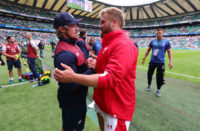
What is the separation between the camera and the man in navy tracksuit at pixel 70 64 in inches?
47.3

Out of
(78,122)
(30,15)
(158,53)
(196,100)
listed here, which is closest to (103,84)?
(78,122)

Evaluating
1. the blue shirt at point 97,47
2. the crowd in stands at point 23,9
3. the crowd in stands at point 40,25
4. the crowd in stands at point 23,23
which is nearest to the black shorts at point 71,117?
the blue shirt at point 97,47

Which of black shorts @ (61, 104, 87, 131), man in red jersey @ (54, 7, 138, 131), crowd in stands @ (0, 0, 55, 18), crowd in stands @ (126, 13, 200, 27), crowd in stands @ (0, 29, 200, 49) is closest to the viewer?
man in red jersey @ (54, 7, 138, 131)

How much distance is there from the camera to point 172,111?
313cm

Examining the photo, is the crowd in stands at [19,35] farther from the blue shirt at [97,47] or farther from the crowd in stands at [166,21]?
the crowd in stands at [166,21]

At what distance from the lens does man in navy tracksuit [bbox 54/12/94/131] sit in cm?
120

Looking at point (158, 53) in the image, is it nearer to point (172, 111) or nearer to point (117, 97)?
point (172, 111)

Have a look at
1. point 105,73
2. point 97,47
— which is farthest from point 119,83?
point 97,47

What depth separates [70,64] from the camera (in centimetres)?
Result: 120

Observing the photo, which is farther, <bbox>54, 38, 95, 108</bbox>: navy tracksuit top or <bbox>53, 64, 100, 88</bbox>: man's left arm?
<bbox>54, 38, 95, 108</bbox>: navy tracksuit top

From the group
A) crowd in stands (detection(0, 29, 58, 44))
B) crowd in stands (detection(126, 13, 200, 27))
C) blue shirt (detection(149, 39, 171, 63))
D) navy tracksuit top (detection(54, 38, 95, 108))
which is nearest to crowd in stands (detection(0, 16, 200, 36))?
crowd in stands (detection(126, 13, 200, 27))

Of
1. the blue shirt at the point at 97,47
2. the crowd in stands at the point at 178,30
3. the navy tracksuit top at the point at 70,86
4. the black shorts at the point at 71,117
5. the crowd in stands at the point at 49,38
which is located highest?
the crowd in stands at the point at 178,30

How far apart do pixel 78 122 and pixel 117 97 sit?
2.89ft

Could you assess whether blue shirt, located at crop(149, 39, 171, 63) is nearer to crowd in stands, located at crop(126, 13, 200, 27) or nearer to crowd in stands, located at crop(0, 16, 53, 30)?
crowd in stands, located at crop(0, 16, 53, 30)
